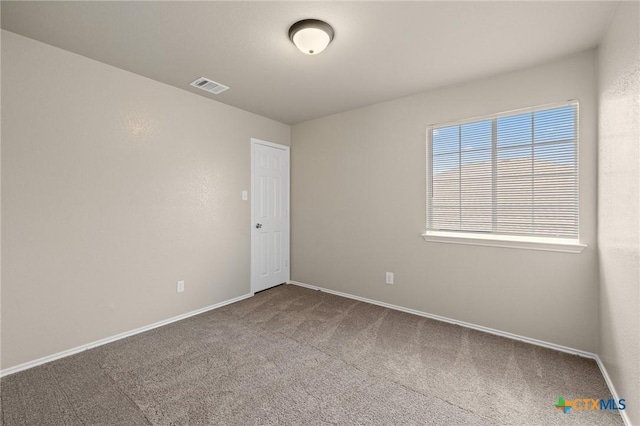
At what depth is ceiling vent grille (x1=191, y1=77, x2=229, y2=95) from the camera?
2898 millimetres

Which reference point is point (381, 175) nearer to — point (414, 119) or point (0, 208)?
point (414, 119)

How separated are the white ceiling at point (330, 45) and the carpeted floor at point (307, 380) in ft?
8.30

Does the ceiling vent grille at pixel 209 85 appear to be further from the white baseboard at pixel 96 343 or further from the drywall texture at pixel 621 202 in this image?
the drywall texture at pixel 621 202

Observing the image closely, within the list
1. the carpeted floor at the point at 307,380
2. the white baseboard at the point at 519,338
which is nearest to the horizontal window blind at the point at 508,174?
the white baseboard at the point at 519,338

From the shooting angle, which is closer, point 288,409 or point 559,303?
point 288,409

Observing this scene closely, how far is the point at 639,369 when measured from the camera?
1449mm

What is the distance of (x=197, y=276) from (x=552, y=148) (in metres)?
3.82

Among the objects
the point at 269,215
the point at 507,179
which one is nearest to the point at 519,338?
the point at 507,179

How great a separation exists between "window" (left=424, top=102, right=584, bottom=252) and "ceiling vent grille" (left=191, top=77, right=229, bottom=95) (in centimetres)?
235

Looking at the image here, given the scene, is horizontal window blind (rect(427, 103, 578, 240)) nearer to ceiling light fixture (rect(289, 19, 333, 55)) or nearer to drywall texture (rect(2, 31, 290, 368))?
ceiling light fixture (rect(289, 19, 333, 55))

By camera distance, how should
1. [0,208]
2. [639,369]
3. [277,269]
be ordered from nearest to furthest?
1. [639,369]
2. [0,208]
3. [277,269]

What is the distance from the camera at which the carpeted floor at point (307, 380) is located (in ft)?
5.59

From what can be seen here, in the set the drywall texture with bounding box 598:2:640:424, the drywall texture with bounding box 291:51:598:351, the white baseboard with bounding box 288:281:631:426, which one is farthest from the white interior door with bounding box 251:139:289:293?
the drywall texture with bounding box 598:2:640:424

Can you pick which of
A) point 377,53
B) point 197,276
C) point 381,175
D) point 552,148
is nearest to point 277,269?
point 197,276
